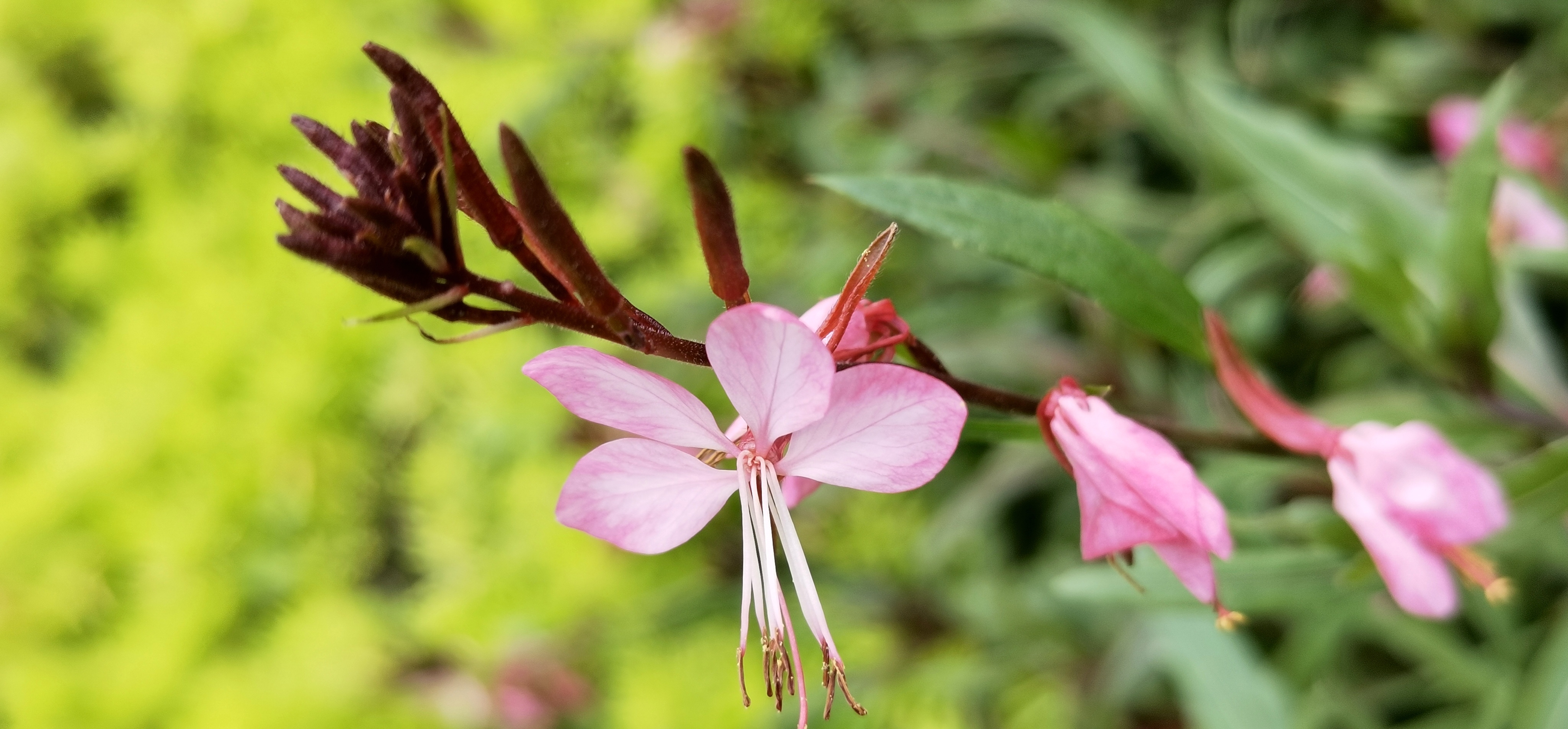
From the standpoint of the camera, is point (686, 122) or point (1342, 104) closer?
point (1342, 104)

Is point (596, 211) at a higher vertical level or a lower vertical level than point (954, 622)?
higher

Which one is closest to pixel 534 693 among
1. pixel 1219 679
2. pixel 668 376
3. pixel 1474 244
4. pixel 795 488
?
pixel 668 376

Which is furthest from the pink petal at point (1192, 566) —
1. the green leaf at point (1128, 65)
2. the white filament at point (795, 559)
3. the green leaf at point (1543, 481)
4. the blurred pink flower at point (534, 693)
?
the blurred pink flower at point (534, 693)

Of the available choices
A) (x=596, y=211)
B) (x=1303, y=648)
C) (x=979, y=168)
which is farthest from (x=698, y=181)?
(x=596, y=211)

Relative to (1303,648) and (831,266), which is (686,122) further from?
(1303,648)

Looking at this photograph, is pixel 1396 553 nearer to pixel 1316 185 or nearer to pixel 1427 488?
pixel 1427 488

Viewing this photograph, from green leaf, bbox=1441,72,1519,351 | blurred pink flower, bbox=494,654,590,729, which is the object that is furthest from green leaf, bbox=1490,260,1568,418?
blurred pink flower, bbox=494,654,590,729

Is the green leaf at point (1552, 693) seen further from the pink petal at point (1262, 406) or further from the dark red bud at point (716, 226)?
the dark red bud at point (716, 226)
